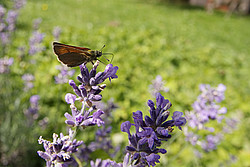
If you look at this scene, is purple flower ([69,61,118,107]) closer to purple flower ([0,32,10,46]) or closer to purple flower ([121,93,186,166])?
purple flower ([121,93,186,166])

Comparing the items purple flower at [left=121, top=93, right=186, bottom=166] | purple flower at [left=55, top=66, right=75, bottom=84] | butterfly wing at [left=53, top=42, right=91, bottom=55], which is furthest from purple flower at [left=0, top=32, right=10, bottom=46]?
purple flower at [left=121, top=93, right=186, bottom=166]

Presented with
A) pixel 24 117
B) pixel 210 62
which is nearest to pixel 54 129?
pixel 24 117

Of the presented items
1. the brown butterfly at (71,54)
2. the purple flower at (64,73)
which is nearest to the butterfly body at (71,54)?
the brown butterfly at (71,54)

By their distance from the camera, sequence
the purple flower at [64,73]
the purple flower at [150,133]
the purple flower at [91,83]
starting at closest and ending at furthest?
the purple flower at [150,133] < the purple flower at [91,83] < the purple flower at [64,73]

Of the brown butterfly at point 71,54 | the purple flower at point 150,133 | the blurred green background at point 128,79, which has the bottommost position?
the blurred green background at point 128,79

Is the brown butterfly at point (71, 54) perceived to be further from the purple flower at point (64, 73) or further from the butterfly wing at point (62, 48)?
the purple flower at point (64, 73)

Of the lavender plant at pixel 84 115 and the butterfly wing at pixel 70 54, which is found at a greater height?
the butterfly wing at pixel 70 54

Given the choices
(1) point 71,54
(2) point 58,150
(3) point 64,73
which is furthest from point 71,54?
(3) point 64,73
